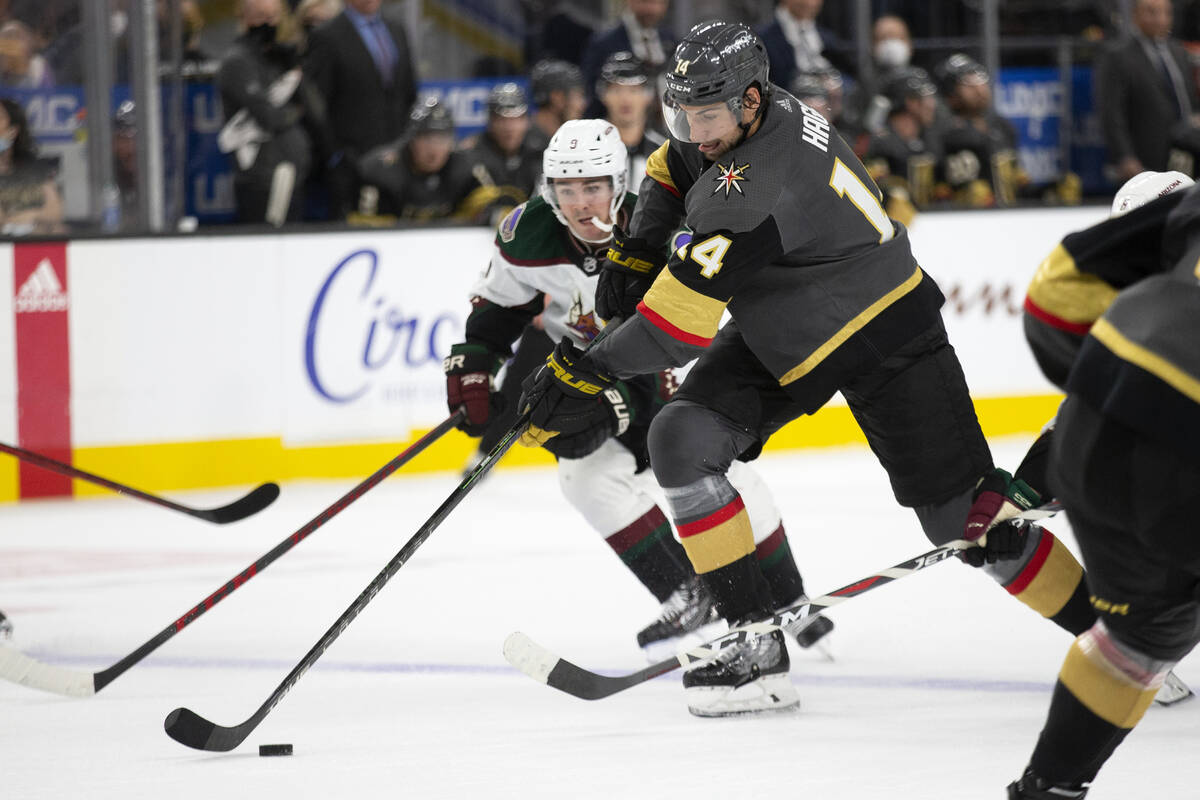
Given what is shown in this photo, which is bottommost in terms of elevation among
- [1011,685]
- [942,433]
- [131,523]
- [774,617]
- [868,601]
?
[131,523]

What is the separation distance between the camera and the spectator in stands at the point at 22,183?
233 inches

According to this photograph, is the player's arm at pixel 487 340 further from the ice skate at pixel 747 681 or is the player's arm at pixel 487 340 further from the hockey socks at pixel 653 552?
the ice skate at pixel 747 681

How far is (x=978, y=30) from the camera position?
7645 millimetres

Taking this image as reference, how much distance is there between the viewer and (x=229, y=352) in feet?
19.7

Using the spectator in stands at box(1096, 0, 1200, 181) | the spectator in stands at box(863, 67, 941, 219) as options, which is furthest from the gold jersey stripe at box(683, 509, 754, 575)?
the spectator in stands at box(1096, 0, 1200, 181)

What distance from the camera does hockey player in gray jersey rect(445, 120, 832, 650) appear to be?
343 cm

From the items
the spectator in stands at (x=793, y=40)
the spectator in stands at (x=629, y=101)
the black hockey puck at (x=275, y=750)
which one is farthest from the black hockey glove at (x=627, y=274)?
the spectator in stands at (x=793, y=40)

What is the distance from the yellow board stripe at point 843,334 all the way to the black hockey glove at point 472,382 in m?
0.83

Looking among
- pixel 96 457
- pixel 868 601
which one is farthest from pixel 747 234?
pixel 96 457

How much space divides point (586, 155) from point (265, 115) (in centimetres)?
324

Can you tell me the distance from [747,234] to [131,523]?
3305 mm

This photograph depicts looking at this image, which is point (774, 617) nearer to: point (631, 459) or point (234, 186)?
point (631, 459)

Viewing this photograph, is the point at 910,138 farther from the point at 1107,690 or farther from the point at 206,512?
the point at 1107,690

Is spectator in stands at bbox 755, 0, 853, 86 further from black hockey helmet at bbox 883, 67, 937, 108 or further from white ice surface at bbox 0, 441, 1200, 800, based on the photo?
white ice surface at bbox 0, 441, 1200, 800
